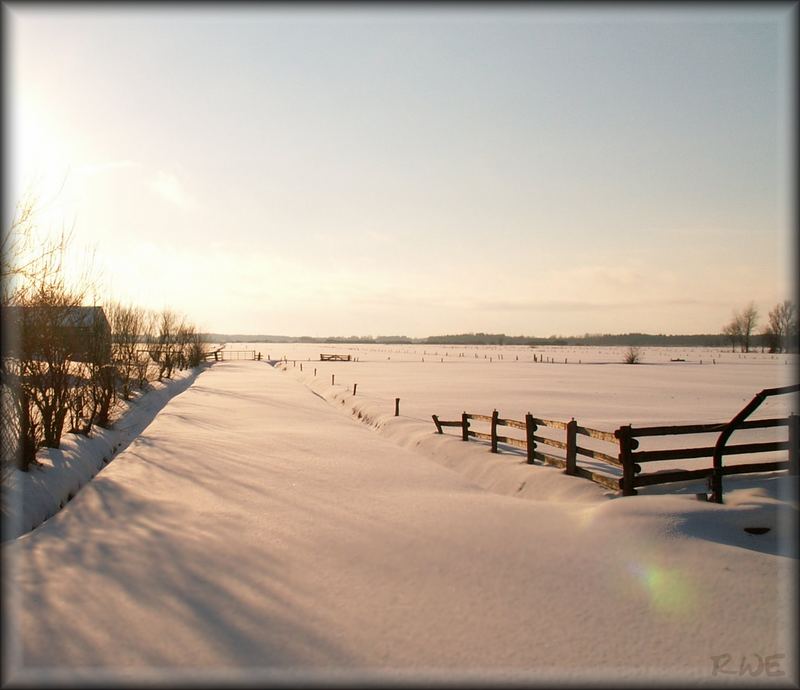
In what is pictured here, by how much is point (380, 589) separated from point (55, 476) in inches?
330

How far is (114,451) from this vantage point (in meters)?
17.0

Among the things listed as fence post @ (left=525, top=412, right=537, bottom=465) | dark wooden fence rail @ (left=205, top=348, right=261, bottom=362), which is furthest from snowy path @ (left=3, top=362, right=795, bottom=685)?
dark wooden fence rail @ (left=205, top=348, right=261, bottom=362)

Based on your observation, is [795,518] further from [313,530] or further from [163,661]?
[163,661]

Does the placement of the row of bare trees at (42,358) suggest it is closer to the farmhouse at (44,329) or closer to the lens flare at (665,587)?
the farmhouse at (44,329)

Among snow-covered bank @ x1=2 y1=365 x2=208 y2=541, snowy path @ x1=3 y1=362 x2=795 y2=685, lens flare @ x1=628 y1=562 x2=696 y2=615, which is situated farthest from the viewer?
snow-covered bank @ x1=2 y1=365 x2=208 y2=541

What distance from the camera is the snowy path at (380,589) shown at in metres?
4.65

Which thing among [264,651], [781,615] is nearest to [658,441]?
[781,615]

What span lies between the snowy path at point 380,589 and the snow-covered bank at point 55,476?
45 centimetres

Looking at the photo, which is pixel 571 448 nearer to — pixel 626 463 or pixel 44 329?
pixel 626 463

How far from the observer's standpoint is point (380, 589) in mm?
6051

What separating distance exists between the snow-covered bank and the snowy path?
1.47 ft

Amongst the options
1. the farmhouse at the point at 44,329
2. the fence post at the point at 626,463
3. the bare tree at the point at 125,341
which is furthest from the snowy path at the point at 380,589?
the bare tree at the point at 125,341

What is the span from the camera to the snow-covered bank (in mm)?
8578

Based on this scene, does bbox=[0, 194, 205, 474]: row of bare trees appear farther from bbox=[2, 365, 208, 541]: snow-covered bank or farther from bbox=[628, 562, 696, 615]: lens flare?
bbox=[628, 562, 696, 615]: lens flare
